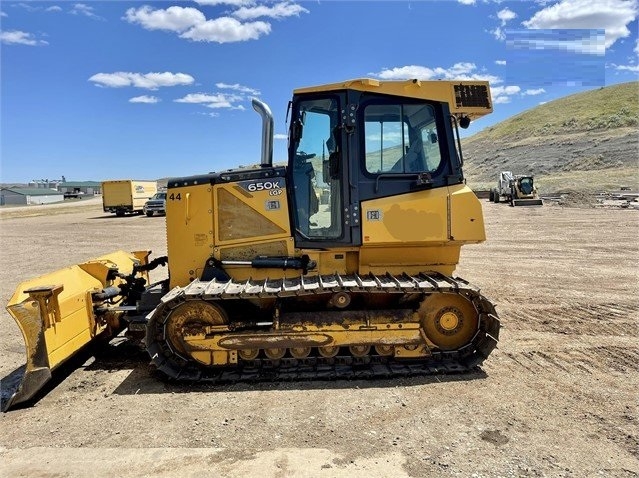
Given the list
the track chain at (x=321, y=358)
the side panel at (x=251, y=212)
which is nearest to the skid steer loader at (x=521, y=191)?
the track chain at (x=321, y=358)

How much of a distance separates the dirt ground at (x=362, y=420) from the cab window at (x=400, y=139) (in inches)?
97.2

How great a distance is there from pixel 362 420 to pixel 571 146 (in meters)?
59.9

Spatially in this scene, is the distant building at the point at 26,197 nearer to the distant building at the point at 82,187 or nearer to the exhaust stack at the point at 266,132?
the distant building at the point at 82,187

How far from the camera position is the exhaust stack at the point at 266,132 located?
5949 mm

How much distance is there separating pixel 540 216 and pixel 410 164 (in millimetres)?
21818

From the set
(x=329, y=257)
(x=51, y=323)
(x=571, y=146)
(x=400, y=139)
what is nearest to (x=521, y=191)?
(x=571, y=146)

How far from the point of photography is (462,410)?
463cm

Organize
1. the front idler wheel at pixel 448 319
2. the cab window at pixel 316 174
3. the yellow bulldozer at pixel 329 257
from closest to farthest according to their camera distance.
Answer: the yellow bulldozer at pixel 329 257, the front idler wheel at pixel 448 319, the cab window at pixel 316 174

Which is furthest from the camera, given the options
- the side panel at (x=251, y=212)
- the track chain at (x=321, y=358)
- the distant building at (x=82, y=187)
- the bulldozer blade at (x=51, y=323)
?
the distant building at (x=82, y=187)

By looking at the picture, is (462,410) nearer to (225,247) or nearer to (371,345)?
(371,345)

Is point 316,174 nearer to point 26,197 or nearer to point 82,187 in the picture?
point 26,197

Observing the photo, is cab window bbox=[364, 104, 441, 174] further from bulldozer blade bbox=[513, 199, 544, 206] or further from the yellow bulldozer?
bulldozer blade bbox=[513, 199, 544, 206]

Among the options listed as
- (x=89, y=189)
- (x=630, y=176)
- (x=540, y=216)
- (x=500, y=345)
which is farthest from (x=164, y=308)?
(x=89, y=189)

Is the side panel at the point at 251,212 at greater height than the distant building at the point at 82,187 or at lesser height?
lesser
